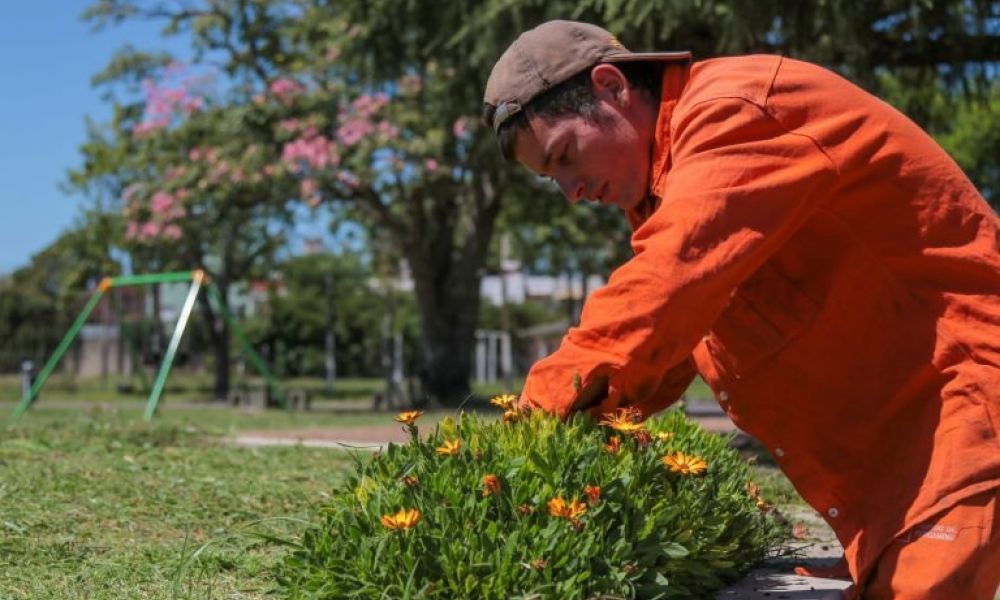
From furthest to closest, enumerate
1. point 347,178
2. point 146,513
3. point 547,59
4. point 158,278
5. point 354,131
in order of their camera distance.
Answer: point 347,178 < point 354,131 < point 158,278 < point 146,513 < point 547,59

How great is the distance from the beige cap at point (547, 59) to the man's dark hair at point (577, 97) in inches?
0.5

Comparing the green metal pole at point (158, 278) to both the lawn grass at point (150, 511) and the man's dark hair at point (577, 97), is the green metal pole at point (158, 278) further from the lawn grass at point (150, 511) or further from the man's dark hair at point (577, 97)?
the man's dark hair at point (577, 97)

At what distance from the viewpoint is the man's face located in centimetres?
222

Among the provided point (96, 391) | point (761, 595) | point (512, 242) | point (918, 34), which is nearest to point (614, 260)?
point (512, 242)

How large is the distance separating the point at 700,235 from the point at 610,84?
1.28 feet

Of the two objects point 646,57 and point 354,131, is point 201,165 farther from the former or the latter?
point 646,57

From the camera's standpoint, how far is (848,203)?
215 cm

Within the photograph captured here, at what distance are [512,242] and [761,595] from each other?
28.8m

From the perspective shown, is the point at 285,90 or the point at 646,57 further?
the point at 285,90

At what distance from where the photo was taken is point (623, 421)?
2461 mm

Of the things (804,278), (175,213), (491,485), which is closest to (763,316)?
(804,278)

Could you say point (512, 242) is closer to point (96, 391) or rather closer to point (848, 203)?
point (96, 391)

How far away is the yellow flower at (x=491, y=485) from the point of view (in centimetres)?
238

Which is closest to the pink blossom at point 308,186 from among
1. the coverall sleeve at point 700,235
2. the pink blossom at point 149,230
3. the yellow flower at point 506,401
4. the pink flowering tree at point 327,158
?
the pink flowering tree at point 327,158
